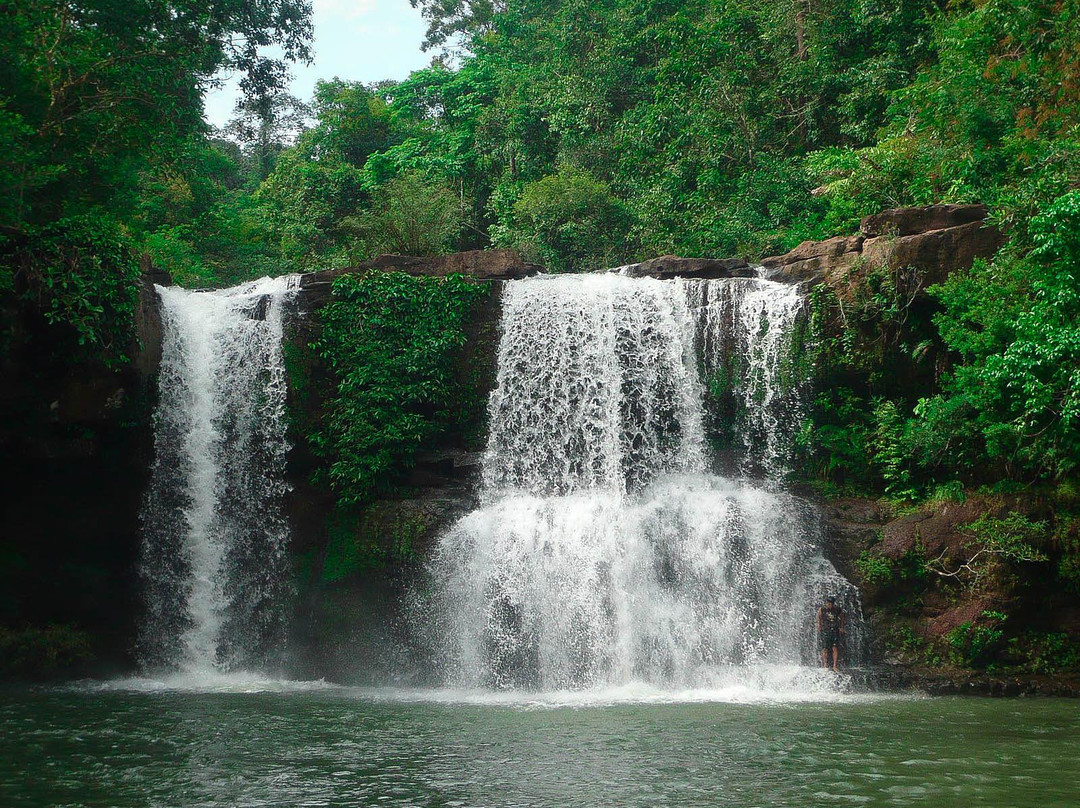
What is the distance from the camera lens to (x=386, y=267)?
19859 millimetres

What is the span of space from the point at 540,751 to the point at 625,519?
Result: 676cm

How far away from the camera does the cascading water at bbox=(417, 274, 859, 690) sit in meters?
15.1

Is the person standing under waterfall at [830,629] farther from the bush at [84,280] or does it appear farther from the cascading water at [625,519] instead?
the bush at [84,280]

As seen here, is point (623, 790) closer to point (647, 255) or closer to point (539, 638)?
point (539, 638)

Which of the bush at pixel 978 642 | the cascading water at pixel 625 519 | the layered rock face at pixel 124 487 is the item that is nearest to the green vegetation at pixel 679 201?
the bush at pixel 978 642

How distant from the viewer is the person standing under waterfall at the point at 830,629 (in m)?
14.9

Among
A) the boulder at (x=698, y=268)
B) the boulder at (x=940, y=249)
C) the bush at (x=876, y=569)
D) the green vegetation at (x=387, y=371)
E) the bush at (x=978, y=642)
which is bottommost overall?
the bush at (x=978, y=642)

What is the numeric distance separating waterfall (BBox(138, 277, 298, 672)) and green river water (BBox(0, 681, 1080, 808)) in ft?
10.1

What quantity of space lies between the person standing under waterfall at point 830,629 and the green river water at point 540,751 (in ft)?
5.00

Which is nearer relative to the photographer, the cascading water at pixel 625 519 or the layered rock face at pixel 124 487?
the cascading water at pixel 625 519

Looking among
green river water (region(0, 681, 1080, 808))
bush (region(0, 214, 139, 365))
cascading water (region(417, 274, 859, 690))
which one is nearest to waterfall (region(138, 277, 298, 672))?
bush (region(0, 214, 139, 365))

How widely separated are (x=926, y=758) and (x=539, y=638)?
23.6ft

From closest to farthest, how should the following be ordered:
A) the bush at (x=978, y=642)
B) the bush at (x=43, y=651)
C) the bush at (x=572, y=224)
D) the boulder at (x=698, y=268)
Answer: the bush at (x=978, y=642)
the bush at (x=43, y=651)
the boulder at (x=698, y=268)
the bush at (x=572, y=224)

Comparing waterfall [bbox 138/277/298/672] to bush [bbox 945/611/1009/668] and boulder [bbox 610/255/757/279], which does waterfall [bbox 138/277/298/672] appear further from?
bush [bbox 945/611/1009/668]
